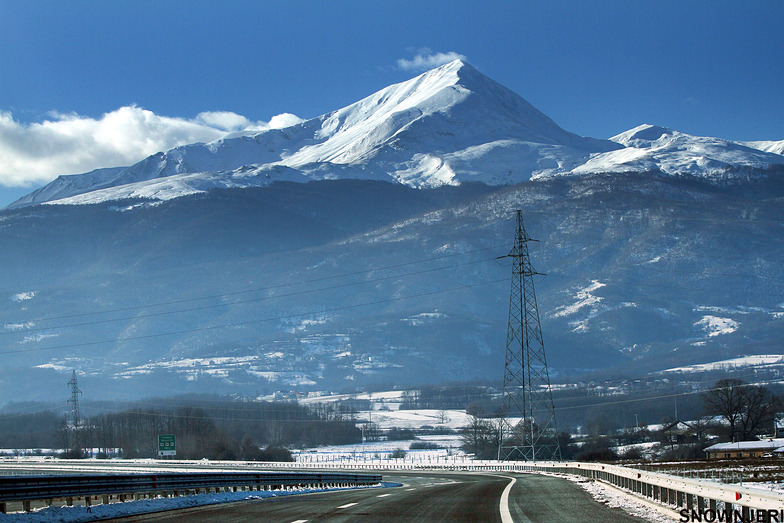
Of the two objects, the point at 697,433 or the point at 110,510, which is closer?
the point at 110,510

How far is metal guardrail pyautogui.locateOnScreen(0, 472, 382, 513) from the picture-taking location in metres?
25.4

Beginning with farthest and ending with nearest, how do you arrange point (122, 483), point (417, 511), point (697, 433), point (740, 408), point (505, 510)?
point (697, 433) → point (740, 408) → point (122, 483) → point (505, 510) → point (417, 511)

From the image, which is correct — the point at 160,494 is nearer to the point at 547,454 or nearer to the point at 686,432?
the point at 547,454

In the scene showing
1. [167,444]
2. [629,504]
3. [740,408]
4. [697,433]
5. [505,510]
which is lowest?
[697,433]

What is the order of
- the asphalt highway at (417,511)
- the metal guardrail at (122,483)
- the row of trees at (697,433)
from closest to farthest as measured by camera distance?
the asphalt highway at (417,511) → the metal guardrail at (122,483) → the row of trees at (697,433)

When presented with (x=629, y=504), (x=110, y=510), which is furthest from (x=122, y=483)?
(x=629, y=504)

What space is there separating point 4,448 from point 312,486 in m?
154

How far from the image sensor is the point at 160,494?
36.5 m

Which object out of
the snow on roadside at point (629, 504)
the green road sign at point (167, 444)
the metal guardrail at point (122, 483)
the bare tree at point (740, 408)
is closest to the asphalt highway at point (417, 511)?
the snow on roadside at point (629, 504)

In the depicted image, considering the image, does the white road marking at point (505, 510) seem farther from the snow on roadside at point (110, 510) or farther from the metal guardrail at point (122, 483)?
the metal guardrail at point (122, 483)

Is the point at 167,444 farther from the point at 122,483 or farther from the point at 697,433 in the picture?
the point at 697,433

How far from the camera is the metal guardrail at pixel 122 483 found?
25.4 metres

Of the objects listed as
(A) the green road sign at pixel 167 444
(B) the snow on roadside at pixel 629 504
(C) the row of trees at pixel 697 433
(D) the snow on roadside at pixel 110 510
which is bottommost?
(C) the row of trees at pixel 697 433

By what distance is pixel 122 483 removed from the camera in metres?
31.4
